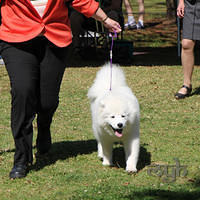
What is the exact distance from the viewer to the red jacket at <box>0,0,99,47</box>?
428 cm

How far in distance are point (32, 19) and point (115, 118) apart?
112 cm

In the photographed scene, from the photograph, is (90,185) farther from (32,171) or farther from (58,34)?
(58,34)

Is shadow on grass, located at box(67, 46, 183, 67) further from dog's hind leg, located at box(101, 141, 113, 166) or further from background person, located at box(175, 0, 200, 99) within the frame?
dog's hind leg, located at box(101, 141, 113, 166)

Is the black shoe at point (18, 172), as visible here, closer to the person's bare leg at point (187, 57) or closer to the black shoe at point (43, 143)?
the black shoe at point (43, 143)

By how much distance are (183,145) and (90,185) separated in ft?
5.14

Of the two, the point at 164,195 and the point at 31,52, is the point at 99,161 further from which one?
the point at 31,52

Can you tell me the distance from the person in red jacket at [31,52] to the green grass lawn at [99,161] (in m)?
0.33

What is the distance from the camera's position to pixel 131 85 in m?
9.05

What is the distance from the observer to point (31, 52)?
4379mm

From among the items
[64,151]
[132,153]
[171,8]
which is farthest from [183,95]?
[171,8]

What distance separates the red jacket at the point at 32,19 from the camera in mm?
4281

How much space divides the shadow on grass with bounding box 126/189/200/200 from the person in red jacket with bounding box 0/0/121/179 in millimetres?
1132

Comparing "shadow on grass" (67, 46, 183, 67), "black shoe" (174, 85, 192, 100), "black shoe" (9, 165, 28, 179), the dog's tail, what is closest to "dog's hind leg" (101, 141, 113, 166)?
the dog's tail

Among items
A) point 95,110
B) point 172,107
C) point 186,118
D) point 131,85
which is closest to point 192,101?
point 172,107
